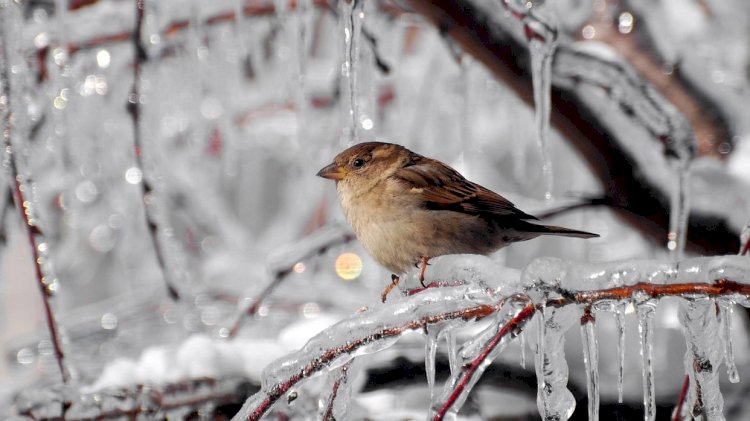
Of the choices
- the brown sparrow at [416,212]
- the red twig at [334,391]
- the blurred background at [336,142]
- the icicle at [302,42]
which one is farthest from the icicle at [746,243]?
the icicle at [302,42]

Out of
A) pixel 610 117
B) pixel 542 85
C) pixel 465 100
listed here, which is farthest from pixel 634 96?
pixel 465 100

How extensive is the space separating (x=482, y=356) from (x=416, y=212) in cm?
119

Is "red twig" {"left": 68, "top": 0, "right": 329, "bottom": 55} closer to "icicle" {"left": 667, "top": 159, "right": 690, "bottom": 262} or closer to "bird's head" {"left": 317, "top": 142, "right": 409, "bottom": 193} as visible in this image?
"bird's head" {"left": 317, "top": 142, "right": 409, "bottom": 193}

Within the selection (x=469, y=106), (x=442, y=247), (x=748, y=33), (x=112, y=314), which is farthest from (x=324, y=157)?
(x=442, y=247)

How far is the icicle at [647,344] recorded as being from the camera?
1.30 meters

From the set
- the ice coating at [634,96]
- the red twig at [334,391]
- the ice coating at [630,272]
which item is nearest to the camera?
the ice coating at [630,272]

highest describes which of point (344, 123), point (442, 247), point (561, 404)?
point (344, 123)

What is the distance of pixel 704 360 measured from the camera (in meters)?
1.30

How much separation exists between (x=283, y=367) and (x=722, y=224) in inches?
72.4

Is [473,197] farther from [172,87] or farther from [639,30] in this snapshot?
[172,87]

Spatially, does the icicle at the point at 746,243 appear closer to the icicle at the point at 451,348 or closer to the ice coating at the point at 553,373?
the ice coating at the point at 553,373

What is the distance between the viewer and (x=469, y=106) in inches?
131

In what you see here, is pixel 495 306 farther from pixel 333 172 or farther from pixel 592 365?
pixel 333 172

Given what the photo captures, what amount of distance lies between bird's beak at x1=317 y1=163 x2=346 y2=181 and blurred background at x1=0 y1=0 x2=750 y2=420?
13cm
